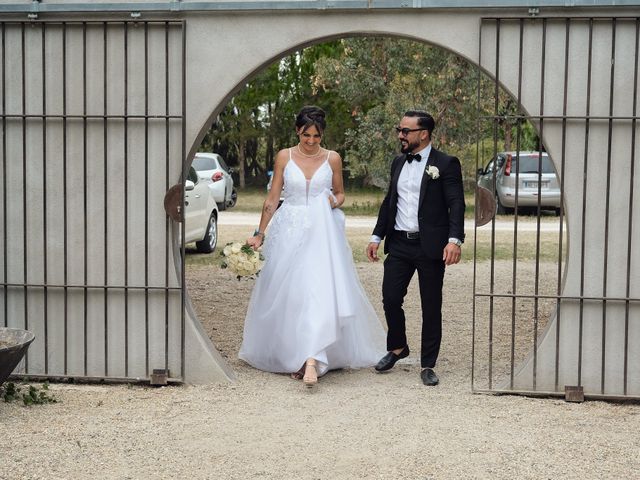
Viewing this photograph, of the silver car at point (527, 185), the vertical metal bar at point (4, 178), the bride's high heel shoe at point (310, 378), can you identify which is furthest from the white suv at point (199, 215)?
the bride's high heel shoe at point (310, 378)

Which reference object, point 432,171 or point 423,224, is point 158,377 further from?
point 432,171

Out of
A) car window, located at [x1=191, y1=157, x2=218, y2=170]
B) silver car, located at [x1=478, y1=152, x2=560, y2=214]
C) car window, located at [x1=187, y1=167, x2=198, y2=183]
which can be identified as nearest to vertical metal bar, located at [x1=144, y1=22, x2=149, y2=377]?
car window, located at [x1=187, y1=167, x2=198, y2=183]

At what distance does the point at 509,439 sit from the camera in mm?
5906

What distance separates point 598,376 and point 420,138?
2080mm

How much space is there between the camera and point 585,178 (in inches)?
267

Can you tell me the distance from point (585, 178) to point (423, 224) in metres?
1.17

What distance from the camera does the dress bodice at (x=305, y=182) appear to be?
775cm

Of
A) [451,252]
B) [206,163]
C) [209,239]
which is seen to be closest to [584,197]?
[451,252]

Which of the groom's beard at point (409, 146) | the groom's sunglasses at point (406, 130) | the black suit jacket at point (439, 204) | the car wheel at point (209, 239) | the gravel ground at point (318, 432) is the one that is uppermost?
the groom's sunglasses at point (406, 130)

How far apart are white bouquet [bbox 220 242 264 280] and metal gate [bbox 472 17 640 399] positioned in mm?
1690

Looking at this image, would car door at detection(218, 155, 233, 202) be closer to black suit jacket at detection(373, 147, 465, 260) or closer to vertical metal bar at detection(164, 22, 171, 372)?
vertical metal bar at detection(164, 22, 171, 372)

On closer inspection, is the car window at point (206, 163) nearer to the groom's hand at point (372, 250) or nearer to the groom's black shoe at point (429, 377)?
the groom's hand at point (372, 250)

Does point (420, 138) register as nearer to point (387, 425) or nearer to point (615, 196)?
point (615, 196)

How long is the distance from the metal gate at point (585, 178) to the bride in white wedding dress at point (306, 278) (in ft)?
4.11
